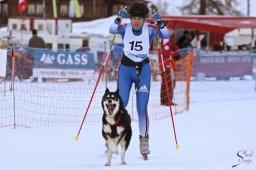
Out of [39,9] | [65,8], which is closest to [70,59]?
[65,8]

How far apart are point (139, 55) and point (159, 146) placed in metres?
1.40

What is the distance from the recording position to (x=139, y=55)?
660 cm

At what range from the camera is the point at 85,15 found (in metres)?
58.5

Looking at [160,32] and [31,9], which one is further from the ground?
[160,32]

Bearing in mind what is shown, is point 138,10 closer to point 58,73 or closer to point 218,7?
point 58,73

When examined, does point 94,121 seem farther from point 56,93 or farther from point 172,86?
point 56,93

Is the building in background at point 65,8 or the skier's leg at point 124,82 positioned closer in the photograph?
the skier's leg at point 124,82

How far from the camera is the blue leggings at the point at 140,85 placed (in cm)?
664

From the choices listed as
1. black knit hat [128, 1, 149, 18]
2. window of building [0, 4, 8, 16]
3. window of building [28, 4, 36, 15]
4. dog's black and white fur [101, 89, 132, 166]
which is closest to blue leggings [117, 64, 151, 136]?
black knit hat [128, 1, 149, 18]

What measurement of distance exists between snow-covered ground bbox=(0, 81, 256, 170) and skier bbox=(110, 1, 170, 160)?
0.49 meters

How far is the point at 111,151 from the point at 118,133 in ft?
0.62

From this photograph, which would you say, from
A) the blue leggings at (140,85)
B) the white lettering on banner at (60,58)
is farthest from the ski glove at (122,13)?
the white lettering on banner at (60,58)

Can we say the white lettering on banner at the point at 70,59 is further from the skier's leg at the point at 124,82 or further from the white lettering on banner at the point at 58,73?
the skier's leg at the point at 124,82

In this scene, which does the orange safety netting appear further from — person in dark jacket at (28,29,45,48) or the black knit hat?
the black knit hat
